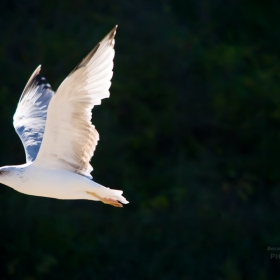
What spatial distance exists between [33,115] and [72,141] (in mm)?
835

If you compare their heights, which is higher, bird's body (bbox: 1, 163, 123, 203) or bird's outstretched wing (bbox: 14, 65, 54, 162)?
bird's outstretched wing (bbox: 14, 65, 54, 162)

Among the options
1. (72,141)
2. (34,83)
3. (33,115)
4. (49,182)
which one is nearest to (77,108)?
(72,141)

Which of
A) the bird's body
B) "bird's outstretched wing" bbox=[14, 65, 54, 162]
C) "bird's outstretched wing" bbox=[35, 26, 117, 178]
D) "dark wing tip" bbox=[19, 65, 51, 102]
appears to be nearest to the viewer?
"bird's outstretched wing" bbox=[35, 26, 117, 178]

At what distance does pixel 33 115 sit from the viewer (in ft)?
14.6

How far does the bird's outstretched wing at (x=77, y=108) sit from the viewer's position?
3.48m

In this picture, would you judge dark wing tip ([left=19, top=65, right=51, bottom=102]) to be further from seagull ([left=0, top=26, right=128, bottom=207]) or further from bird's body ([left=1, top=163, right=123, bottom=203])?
bird's body ([left=1, top=163, right=123, bottom=203])

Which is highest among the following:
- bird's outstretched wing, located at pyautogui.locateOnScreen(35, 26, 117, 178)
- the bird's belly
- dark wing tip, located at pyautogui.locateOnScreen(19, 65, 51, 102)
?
dark wing tip, located at pyautogui.locateOnScreen(19, 65, 51, 102)

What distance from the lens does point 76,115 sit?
3.57 meters

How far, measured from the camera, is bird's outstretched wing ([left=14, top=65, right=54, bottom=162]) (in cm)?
418

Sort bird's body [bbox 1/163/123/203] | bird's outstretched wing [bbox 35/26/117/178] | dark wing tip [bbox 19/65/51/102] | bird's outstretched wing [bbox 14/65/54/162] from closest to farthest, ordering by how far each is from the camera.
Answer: bird's outstretched wing [bbox 35/26/117/178], bird's body [bbox 1/163/123/203], bird's outstretched wing [bbox 14/65/54/162], dark wing tip [bbox 19/65/51/102]

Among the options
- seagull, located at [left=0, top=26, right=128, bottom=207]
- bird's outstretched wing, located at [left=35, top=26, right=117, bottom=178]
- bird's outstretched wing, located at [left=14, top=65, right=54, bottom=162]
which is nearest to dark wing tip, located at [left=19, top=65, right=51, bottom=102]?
bird's outstretched wing, located at [left=14, top=65, right=54, bottom=162]

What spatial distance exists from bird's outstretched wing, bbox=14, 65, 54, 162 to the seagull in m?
0.23

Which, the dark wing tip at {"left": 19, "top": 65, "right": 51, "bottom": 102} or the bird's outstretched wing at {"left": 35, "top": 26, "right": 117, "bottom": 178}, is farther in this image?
the dark wing tip at {"left": 19, "top": 65, "right": 51, "bottom": 102}

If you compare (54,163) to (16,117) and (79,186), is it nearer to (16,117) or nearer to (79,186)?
(79,186)
